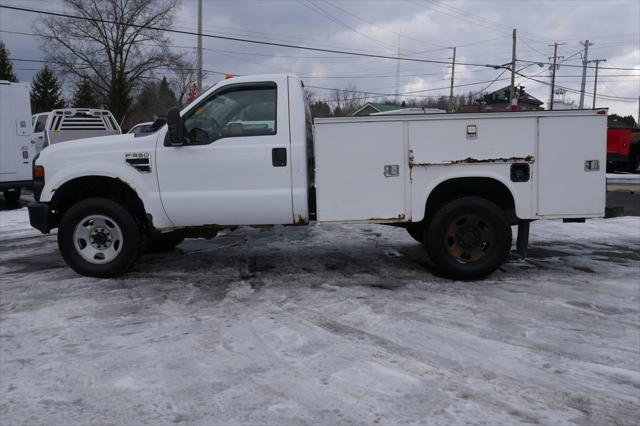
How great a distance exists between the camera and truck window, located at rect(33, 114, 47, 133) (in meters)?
17.0

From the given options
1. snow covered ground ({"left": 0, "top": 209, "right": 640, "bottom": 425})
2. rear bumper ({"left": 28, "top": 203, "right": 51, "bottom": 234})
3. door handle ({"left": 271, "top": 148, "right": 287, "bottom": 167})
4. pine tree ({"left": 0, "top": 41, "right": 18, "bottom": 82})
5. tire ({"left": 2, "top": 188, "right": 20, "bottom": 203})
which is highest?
pine tree ({"left": 0, "top": 41, "right": 18, "bottom": 82})

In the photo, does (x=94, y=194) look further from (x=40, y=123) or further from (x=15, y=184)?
(x=40, y=123)

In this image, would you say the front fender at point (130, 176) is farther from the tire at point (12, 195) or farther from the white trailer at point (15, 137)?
the tire at point (12, 195)

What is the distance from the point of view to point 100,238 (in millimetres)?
6148

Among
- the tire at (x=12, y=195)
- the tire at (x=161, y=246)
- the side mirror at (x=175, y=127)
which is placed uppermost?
the side mirror at (x=175, y=127)

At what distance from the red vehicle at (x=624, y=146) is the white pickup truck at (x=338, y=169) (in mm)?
19399

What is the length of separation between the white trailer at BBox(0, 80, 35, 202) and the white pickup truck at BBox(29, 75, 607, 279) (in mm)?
8063

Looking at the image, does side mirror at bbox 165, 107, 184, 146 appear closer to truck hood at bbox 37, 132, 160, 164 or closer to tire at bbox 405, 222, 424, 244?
truck hood at bbox 37, 132, 160, 164

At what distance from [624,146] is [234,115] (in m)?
21.7

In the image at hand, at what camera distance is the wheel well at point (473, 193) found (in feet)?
19.6

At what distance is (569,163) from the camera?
5.78 meters

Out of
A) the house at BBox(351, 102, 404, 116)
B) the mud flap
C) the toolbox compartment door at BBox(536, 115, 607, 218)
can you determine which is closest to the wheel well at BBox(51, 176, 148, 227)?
the mud flap

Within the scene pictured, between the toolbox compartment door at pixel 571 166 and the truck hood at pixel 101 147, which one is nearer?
the toolbox compartment door at pixel 571 166

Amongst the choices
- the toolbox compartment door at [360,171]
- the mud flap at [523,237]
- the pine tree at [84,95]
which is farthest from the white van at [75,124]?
the pine tree at [84,95]
